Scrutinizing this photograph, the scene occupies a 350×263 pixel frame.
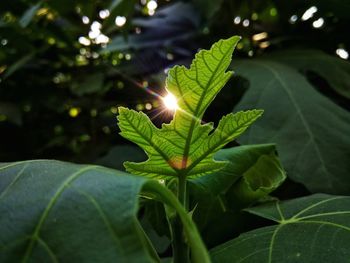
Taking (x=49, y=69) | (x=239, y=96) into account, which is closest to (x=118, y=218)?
(x=239, y=96)

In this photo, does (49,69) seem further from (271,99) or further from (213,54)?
(213,54)

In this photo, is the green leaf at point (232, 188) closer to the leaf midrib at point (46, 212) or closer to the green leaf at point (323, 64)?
the leaf midrib at point (46, 212)

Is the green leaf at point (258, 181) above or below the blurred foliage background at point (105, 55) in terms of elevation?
below

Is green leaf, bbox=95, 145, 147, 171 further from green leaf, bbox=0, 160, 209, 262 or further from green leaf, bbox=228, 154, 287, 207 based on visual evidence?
green leaf, bbox=0, 160, 209, 262

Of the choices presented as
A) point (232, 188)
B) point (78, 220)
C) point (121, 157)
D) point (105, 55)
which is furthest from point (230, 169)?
point (105, 55)

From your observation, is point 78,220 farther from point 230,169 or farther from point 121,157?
point 121,157

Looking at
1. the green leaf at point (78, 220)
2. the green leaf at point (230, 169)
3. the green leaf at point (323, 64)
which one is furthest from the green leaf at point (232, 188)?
the green leaf at point (323, 64)
